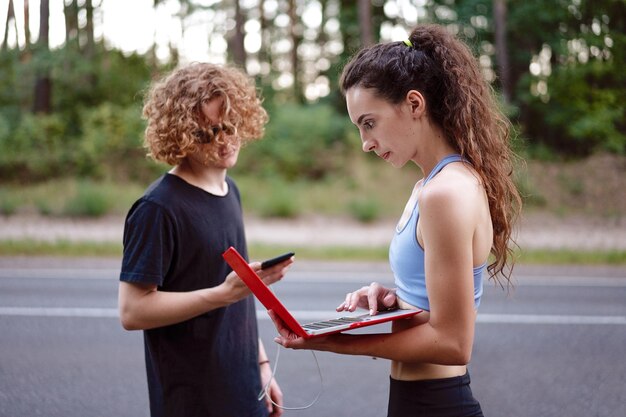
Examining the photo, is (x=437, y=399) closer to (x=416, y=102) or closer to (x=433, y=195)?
(x=433, y=195)

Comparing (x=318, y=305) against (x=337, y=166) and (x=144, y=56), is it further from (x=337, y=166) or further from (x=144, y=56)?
(x=144, y=56)

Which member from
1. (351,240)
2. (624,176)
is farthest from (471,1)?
(351,240)

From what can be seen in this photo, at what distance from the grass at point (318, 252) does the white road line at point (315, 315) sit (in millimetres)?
Result: 3488

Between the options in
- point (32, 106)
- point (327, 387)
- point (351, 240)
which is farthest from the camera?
point (32, 106)

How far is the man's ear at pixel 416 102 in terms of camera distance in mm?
1696

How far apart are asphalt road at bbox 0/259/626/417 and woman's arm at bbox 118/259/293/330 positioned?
106 inches

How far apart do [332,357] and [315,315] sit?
3.90 feet

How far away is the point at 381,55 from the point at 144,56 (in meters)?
21.7

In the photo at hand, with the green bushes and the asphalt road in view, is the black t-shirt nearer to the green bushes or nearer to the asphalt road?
the asphalt road

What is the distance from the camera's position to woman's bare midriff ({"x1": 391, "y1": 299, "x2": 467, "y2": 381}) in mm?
1706

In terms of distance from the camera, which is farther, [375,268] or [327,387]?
[375,268]

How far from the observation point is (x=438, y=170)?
66.6 inches

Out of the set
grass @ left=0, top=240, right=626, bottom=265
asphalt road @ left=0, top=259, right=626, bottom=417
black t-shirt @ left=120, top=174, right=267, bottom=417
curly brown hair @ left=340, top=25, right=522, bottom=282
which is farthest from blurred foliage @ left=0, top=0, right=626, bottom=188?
curly brown hair @ left=340, top=25, right=522, bottom=282

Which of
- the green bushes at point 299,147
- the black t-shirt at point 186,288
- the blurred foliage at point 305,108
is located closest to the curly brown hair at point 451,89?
the black t-shirt at point 186,288
